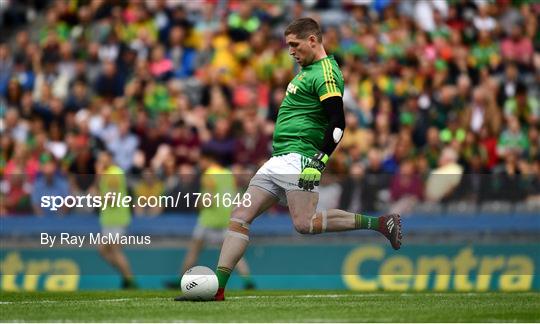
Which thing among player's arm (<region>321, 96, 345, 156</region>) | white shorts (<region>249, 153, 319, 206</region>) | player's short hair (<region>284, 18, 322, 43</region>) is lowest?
white shorts (<region>249, 153, 319, 206</region>)

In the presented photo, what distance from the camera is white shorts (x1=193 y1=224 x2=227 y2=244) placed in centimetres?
1725

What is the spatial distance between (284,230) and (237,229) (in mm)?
5662

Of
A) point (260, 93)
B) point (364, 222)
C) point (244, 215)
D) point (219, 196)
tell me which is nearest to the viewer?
point (244, 215)

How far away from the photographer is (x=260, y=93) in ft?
71.2

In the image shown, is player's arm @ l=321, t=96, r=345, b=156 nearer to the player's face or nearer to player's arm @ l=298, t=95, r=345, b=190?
player's arm @ l=298, t=95, r=345, b=190

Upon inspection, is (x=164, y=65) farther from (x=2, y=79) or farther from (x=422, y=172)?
(x=422, y=172)

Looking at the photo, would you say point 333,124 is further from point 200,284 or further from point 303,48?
point 200,284

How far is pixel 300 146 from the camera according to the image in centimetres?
1199

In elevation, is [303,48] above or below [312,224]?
above

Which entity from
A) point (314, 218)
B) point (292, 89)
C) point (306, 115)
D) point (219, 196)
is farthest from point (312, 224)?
point (219, 196)

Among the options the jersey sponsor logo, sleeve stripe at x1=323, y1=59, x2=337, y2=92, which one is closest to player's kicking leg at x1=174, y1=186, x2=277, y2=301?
the jersey sponsor logo

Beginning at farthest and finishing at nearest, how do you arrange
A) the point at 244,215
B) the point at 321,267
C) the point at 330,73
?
1. the point at 321,267
2. the point at 244,215
3. the point at 330,73

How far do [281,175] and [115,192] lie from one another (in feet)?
19.5

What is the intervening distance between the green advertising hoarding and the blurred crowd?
682mm
